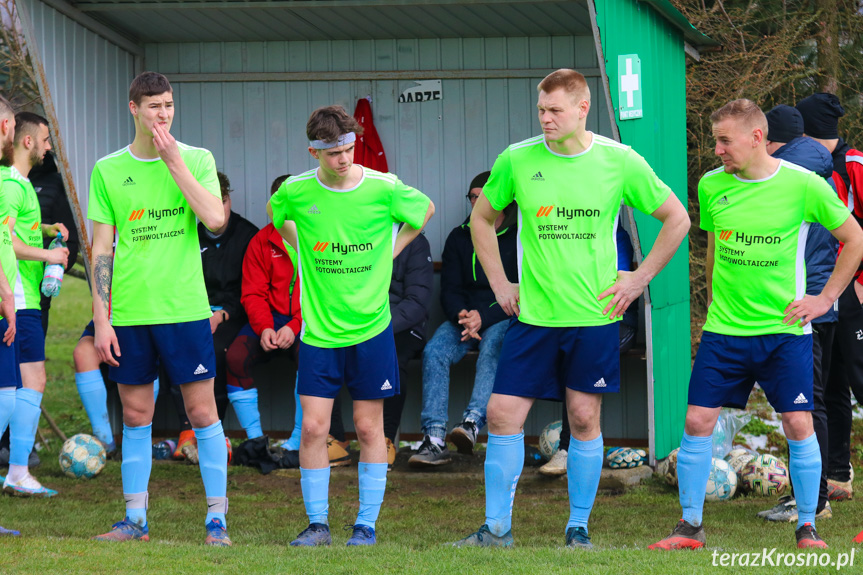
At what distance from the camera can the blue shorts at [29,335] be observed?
5.83 metres

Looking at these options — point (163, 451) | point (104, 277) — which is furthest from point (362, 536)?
point (163, 451)

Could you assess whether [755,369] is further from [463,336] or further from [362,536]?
[463,336]

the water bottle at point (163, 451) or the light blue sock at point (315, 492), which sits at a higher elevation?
the light blue sock at point (315, 492)

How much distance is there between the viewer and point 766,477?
5922 millimetres

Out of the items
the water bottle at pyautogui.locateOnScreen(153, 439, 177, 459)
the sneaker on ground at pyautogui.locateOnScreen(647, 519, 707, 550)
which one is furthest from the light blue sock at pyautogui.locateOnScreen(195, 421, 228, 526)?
the water bottle at pyautogui.locateOnScreen(153, 439, 177, 459)

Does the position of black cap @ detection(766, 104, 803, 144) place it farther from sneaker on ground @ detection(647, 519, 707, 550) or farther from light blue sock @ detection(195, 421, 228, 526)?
light blue sock @ detection(195, 421, 228, 526)

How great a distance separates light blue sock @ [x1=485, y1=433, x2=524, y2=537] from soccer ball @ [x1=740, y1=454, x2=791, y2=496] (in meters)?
2.08

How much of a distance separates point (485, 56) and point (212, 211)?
3730 millimetres

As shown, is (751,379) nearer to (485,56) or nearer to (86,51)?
(485,56)

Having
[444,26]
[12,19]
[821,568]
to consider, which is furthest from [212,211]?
[12,19]

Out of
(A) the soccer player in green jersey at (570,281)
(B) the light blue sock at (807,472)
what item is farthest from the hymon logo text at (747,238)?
(B) the light blue sock at (807,472)

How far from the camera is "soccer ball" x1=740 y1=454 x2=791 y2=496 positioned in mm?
5906

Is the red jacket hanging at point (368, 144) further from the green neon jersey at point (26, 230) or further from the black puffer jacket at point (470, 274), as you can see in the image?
the green neon jersey at point (26, 230)

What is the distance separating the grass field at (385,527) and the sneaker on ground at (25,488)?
0.32ft
